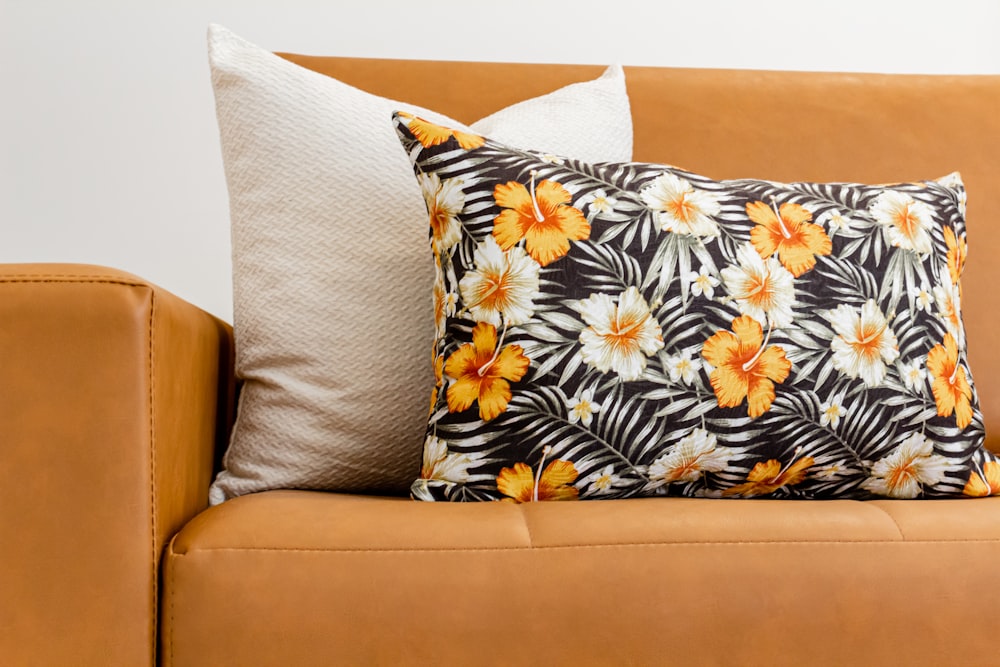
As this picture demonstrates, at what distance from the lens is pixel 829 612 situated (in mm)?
695

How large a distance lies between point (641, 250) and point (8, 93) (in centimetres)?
133

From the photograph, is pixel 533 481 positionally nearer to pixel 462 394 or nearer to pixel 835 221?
pixel 462 394

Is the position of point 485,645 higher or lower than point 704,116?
lower

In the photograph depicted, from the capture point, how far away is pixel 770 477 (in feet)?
2.84

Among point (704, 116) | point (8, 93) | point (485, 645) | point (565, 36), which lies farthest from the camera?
point (565, 36)

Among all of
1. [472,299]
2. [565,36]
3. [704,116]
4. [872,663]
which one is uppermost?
[565,36]

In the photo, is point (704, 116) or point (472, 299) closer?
point (472, 299)

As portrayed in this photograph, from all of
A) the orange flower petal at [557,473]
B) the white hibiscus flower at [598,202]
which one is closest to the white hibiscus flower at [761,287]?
the white hibiscus flower at [598,202]

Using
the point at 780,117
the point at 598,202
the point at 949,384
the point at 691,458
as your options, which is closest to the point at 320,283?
the point at 598,202

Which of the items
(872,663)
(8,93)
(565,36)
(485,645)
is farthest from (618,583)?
(8,93)

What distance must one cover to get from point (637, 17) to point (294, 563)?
1.44 meters

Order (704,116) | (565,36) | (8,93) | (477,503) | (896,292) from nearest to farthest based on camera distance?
(477,503) → (896,292) → (704,116) → (8,93) → (565,36)

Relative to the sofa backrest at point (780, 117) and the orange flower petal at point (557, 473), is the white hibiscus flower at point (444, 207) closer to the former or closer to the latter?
the orange flower petal at point (557, 473)

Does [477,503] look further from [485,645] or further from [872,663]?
[872,663]
